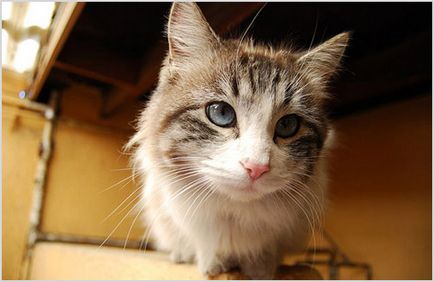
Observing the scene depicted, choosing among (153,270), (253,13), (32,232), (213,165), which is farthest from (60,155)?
(213,165)

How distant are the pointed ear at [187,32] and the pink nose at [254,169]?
0.38m

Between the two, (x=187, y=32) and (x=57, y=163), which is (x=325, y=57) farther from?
(x=57, y=163)

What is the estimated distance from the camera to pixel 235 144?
0.75m

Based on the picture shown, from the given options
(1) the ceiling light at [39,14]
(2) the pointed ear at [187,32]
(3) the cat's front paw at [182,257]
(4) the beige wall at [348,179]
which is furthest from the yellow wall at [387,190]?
(1) the ceiling light at [39,14]

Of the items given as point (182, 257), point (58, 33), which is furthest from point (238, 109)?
point (58, 33)

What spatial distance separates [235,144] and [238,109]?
88mm

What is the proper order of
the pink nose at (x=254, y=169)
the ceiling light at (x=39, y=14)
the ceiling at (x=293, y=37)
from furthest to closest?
the ceiling light at (x=39, y=14), the ceiling at (x=293, y=37), the pink nose at (x=254, y=169)

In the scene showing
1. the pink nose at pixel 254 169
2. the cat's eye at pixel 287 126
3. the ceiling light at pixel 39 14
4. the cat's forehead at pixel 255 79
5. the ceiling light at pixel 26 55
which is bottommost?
the pink nose at pixel 254 169

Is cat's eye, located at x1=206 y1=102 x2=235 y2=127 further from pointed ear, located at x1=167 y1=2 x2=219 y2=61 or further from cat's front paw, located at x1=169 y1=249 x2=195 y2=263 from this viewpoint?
cat's front paw, located at x1=169 y1=249 x2=195 y2=263

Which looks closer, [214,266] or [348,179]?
[214,266]

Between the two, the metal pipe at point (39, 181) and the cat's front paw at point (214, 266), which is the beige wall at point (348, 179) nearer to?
the metal pipe at point (39, 181)

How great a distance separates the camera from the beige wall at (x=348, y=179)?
1.76 metres

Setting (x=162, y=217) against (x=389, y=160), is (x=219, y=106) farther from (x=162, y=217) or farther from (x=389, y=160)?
(x=389, y=160)

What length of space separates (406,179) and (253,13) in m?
1.23
